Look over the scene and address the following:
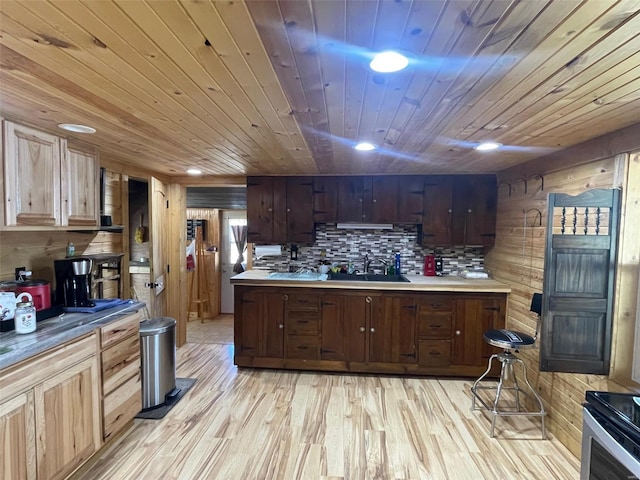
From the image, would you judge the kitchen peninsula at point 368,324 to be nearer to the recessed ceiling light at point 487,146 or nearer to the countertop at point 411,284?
the countertop at point 411,284

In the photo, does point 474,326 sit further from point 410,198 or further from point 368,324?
point 410,198

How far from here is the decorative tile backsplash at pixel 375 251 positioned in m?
4.00

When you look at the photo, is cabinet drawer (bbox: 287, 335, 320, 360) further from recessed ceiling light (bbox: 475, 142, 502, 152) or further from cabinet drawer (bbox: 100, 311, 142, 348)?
recessed ceiling light (bbox: 475, 142, 502, 152)

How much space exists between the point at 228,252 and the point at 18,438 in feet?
14.8

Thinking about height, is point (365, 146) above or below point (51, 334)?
above

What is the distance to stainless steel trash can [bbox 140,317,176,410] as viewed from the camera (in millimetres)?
2758

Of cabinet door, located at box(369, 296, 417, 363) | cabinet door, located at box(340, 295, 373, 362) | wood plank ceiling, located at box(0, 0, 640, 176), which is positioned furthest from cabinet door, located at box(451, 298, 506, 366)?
wood plank ceiling, located at box(0, 0, 640, 176)

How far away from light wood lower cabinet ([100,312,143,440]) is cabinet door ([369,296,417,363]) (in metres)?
Answer: 2.18

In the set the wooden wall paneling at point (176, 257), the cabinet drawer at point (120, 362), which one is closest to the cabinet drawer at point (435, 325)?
the cabinet drawer at point (120, 362)

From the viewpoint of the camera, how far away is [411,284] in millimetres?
3385

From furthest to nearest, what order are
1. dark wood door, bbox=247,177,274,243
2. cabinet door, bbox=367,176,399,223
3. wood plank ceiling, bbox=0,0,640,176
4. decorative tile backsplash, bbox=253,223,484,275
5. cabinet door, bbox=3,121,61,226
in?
decorative tile backsplash, bbox=253,223,484,275
dark wood door, bbox=247,177,274,243
cabinet door, bbox=367,176,399,223
cabinet door, bbox=3,121,61,226
wood plank ceiling, bbox=0,0,640,176

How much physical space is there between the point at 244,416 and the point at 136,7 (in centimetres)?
279

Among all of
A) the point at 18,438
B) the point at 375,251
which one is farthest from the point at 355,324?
the point at 18,438

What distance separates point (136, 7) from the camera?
3.02 ft
